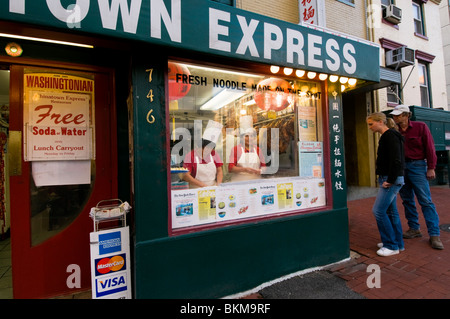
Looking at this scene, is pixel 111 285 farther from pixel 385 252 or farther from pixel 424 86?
pixel 424 86

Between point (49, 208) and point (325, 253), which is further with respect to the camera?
point (325, 253)

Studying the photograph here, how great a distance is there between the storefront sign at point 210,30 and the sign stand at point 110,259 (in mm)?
1636

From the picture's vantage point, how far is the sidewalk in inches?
106

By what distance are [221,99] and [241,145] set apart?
719mm

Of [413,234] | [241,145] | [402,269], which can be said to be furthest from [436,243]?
[241,145]

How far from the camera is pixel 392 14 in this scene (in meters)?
7.91

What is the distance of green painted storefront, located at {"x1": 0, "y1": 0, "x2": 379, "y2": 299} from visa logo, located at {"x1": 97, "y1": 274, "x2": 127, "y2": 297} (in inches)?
5.0

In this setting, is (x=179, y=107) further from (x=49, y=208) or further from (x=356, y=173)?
(x=356, y=173)

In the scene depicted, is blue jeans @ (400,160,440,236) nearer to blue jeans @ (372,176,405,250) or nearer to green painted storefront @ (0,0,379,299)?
blue jeans @ (372,176,405,250)

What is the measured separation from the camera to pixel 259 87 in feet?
11.5

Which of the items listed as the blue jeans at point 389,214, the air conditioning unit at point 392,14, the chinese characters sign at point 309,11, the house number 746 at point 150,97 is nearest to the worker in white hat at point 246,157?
the house number 746 at point 150,97

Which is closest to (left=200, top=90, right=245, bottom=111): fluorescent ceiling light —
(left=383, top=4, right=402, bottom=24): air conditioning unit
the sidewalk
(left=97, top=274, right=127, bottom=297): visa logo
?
(left=97, top=274, right=127, bottom=297): visa logo

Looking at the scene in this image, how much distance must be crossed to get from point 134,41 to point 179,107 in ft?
3.26
